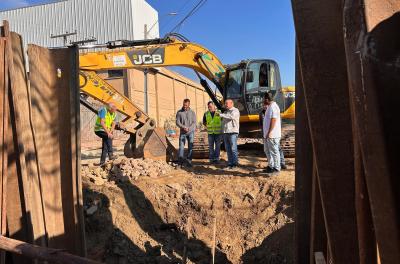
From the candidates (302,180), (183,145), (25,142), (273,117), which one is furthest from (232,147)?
(302,180)

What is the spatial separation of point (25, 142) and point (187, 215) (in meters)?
4.16

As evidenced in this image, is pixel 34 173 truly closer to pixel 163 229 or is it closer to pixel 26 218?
pixel 26 218

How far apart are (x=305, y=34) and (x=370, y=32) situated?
318 millimetres

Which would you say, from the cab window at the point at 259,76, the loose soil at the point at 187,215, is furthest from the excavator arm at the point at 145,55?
the loose soil at the point at 187,215

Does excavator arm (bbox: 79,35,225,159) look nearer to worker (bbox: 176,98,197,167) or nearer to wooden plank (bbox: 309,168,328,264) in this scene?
worker (bbox: 176,98,197,167)

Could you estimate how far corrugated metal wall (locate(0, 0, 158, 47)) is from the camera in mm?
31469

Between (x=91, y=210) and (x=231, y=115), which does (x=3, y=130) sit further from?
(x=231, y=115)

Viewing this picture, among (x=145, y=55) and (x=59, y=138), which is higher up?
(x=145, y=55)

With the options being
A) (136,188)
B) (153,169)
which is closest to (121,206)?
(136,188)

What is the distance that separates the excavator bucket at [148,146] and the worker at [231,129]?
6.29ft

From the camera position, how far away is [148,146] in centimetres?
956

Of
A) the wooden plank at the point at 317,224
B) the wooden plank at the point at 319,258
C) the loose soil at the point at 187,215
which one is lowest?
the loose soil at the point at 187,215

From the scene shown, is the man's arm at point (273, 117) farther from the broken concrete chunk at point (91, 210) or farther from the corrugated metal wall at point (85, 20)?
the corrugated metal wall at point (85, 20)

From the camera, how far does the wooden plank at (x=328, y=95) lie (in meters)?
1.24
